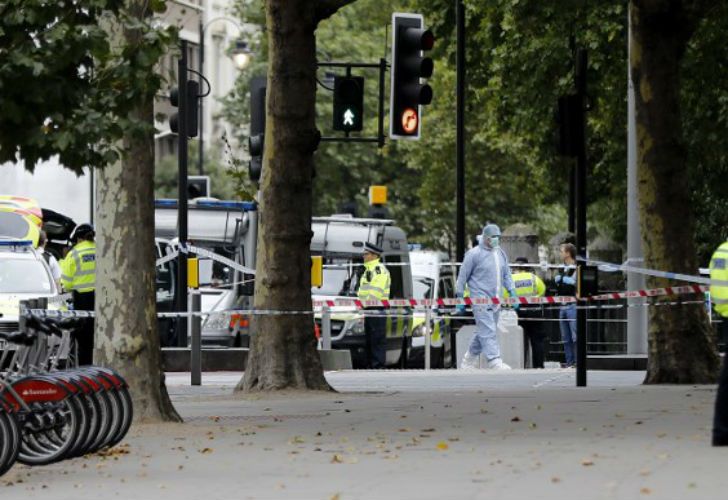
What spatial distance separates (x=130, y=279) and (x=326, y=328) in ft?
38.8

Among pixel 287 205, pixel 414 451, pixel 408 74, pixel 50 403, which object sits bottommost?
pixel 414 451

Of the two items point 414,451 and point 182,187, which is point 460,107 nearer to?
point 182,187

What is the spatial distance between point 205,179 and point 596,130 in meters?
8.14

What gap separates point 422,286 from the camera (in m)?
36.3

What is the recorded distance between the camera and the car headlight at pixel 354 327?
31.4 meters

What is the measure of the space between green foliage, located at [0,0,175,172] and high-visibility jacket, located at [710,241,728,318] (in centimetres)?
374

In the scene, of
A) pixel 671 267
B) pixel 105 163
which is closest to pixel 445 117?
pixel 671 267

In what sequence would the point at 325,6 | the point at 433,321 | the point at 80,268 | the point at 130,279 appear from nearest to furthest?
the point at 130,279 < the point at 325,6 < the point at 80,268 < the point at 433,321

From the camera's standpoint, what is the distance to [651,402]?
61.5 feet

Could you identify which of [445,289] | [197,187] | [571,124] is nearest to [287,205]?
[571,124]

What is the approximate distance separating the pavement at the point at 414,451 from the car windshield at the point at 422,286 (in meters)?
14.6

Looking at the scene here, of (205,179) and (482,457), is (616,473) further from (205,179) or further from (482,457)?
(205,179)

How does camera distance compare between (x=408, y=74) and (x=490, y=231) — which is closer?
(x=408, y=74)

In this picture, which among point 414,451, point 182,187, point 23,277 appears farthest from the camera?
A: point 182,187
